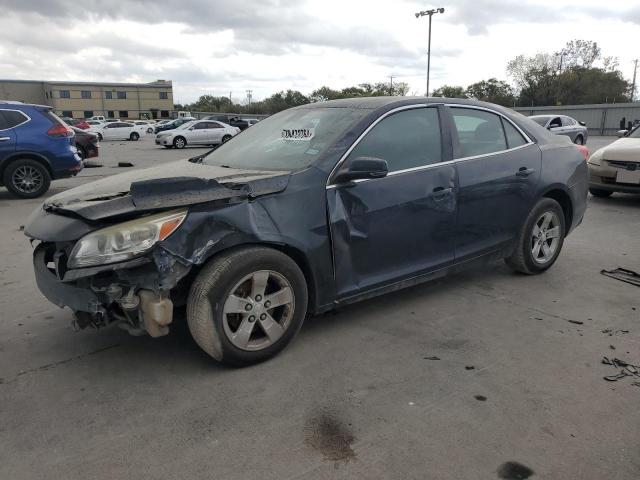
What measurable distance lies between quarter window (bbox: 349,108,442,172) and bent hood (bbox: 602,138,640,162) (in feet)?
19.1

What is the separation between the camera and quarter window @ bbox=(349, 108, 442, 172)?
366 centimetres

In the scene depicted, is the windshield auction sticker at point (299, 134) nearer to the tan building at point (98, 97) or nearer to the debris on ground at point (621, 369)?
the debris on ground at point (621, 369)

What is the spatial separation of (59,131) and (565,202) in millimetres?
8805

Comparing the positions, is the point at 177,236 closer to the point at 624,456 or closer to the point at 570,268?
the point at 624,456

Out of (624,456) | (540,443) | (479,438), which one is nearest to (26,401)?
(479,438)

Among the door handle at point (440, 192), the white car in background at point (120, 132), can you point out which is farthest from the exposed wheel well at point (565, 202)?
the white car in background at point (120, 132)

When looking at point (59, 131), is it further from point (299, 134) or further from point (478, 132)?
point (478, 132)

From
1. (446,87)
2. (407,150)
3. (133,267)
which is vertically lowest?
(133,267)

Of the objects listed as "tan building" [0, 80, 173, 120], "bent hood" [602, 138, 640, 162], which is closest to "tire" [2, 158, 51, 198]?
"bent hood" [602, 138, 640, 162]

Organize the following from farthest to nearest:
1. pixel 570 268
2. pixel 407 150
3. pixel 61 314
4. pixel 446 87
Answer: pixel 446 87, pixel 570 268, pixel 61 314, pixel 407 150

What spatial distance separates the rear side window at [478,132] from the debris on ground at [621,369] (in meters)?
1.80

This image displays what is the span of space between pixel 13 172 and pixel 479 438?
9.67 meters

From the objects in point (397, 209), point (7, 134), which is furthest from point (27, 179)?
point (397, 209)

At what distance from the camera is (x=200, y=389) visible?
2.97 meters
